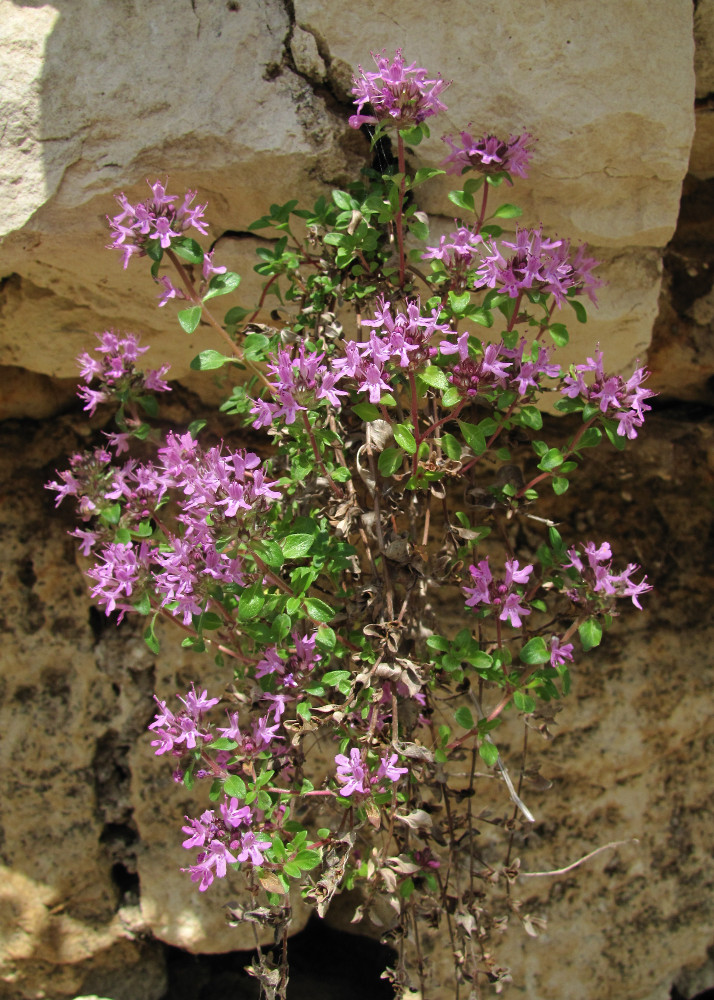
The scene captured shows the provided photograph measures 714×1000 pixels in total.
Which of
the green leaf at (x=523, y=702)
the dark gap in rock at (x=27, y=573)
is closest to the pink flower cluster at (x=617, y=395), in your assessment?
the green leaf at (x=523, y=702)

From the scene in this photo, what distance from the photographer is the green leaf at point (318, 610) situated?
1646 mm

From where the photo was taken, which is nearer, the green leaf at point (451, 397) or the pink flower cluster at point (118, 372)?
the green leaf at point (451, 397)

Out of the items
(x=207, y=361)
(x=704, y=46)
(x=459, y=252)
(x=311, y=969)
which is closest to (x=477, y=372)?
(x=459, y=252)

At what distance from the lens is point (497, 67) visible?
195cm

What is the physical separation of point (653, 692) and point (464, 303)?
1649mm

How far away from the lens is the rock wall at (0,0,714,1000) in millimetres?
1951

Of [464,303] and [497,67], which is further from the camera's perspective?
[497,67]

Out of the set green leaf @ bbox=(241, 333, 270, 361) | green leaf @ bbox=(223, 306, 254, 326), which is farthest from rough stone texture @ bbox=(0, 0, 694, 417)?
green leaf @ bbox=(241, 333, 270, 361)

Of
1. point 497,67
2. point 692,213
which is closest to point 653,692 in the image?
point 692,213

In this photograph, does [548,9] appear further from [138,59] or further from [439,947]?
[439,947]

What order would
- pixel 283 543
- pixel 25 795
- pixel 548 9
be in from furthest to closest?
pixel 25 795, pixel 548 9, pixel 283 543

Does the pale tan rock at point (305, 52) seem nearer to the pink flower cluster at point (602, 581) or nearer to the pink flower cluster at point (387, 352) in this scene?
the pink flower cluster at point (387, 352)

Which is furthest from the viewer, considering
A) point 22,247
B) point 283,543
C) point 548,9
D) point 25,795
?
point 25,795

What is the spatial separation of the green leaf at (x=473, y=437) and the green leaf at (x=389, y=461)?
5.9 inches
